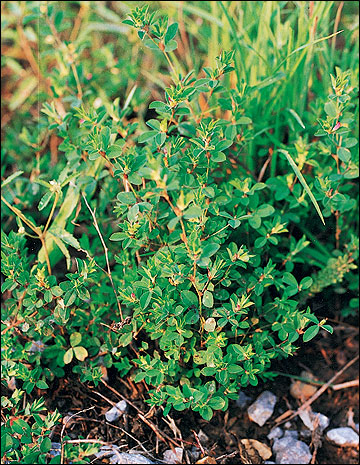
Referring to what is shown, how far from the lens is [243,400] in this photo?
65.4 inches

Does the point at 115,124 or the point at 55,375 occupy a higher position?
the point at 115,124

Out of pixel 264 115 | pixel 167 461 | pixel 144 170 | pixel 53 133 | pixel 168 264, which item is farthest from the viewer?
pixel 53 133

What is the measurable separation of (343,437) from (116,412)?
673 millimetres

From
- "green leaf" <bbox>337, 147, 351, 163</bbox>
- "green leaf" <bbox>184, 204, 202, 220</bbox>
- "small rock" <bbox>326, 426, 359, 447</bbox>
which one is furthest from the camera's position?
"small rock" <bbox>326, 426, 359, 447</bbox>

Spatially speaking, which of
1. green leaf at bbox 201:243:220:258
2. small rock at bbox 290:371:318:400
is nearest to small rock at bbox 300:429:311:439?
small rock at bbox 290:371:318:400

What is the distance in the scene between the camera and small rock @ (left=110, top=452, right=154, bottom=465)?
1.35 m

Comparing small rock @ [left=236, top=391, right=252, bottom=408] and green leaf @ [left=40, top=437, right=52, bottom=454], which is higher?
green leaf @ [left=40, top=437, right=52, bottom=454]

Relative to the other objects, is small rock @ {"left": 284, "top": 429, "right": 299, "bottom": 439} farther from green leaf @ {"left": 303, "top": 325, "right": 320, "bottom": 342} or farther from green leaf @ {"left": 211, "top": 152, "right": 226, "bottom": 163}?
green leaf @ {"left": 211, "top": 152, "right": 226, "bottom": 163}

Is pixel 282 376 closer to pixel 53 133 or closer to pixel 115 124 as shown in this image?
pixel 115 124

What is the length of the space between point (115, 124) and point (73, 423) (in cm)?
84

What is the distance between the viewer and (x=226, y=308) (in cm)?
134

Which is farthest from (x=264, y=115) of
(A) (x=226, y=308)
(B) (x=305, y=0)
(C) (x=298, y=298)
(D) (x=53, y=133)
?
(D) (x=53, y=133)

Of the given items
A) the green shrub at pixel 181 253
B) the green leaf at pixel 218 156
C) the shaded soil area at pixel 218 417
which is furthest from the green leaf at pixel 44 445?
the green leaf at pixel 218 156

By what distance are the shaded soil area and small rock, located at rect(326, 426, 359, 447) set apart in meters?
0.02
